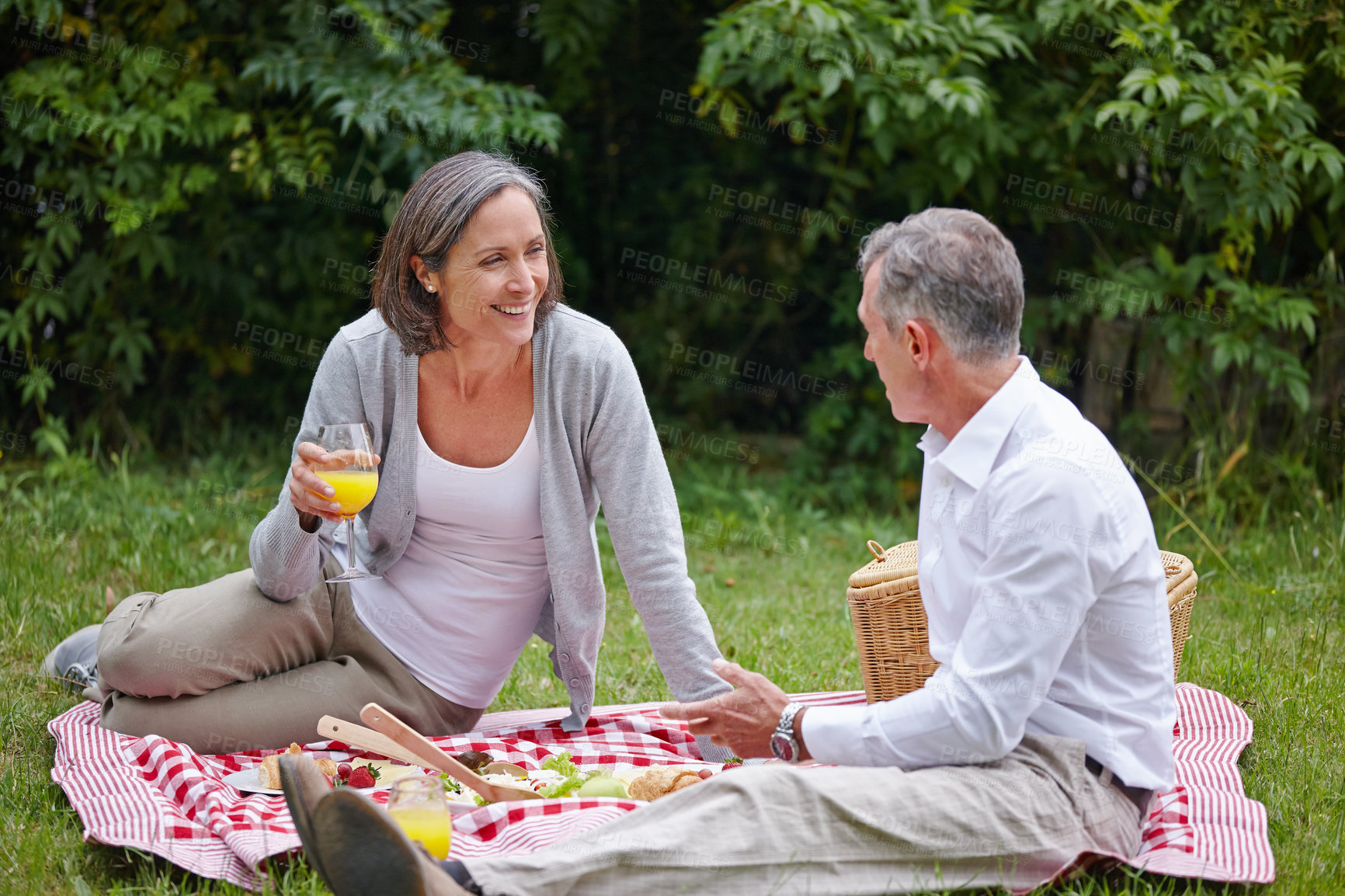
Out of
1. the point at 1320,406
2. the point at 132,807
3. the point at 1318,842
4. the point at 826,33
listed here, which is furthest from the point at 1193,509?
the point at 132,807

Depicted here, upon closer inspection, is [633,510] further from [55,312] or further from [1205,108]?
[55,312]

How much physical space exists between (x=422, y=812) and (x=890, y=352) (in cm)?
113

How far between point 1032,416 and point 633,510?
3.77 feet

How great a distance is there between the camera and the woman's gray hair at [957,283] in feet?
6.68

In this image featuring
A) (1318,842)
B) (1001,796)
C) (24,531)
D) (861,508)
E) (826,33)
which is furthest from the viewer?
(861,508)

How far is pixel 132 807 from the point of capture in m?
2.50

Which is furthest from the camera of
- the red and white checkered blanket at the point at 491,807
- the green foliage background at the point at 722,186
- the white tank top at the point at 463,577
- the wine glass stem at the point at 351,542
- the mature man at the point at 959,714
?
the green foliage background at the point at 722,186

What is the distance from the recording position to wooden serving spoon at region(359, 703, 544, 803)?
253 cm

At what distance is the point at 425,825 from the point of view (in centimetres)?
208

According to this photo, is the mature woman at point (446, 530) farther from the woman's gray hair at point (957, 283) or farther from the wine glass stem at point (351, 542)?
the woman's gray hair at point (957, 283)

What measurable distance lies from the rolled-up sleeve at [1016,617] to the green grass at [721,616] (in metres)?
0.41

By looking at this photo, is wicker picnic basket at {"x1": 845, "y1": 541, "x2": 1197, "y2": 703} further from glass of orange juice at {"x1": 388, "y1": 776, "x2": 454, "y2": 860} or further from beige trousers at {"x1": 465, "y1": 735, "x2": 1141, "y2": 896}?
glass of orange juice at {"x1": 388, "y1": 776, "x2": 454, "y2": 860}

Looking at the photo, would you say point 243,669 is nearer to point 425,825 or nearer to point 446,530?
point 446,530

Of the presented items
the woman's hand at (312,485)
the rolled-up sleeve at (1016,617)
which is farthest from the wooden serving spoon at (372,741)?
the rolled-up sleeve at (1016,617)
